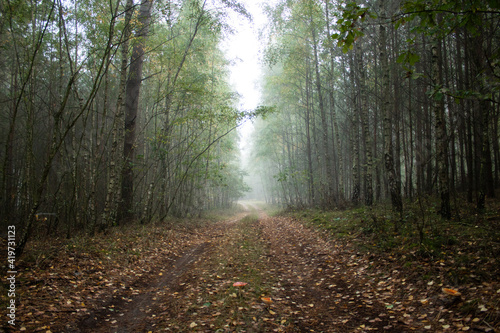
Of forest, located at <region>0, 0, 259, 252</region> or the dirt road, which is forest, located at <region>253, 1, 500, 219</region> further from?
forest, located at <region>0, 0, 259, 252</region>

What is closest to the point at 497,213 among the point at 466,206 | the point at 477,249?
the point at 466,206

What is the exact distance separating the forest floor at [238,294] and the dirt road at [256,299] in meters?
0.02

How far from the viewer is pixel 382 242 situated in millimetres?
5832

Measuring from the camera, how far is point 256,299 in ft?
14.1

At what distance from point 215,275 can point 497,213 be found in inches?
283

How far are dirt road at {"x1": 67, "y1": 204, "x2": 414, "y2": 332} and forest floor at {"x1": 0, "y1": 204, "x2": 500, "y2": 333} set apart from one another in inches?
0.7

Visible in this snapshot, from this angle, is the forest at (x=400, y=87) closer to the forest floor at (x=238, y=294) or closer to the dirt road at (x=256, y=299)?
the forest floor at (x=238, y=294)

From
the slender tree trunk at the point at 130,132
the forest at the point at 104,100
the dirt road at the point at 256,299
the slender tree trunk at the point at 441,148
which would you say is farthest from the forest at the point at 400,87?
the slender tree trunk at the point at 130,132

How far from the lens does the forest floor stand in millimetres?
3406

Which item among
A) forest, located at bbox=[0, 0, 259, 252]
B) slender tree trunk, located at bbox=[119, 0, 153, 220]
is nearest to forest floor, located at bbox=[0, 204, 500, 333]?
forest, located at bbox=[0, 0, 259, 252]

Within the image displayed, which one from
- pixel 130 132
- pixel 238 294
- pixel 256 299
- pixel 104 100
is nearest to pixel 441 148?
pixel 256 299

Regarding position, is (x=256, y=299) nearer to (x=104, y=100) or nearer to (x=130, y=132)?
(x=104, y=100)

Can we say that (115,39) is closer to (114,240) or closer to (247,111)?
(247,111)

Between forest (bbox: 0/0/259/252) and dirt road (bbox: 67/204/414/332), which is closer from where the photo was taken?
dirt road (bbox: 67/204/414/332)
